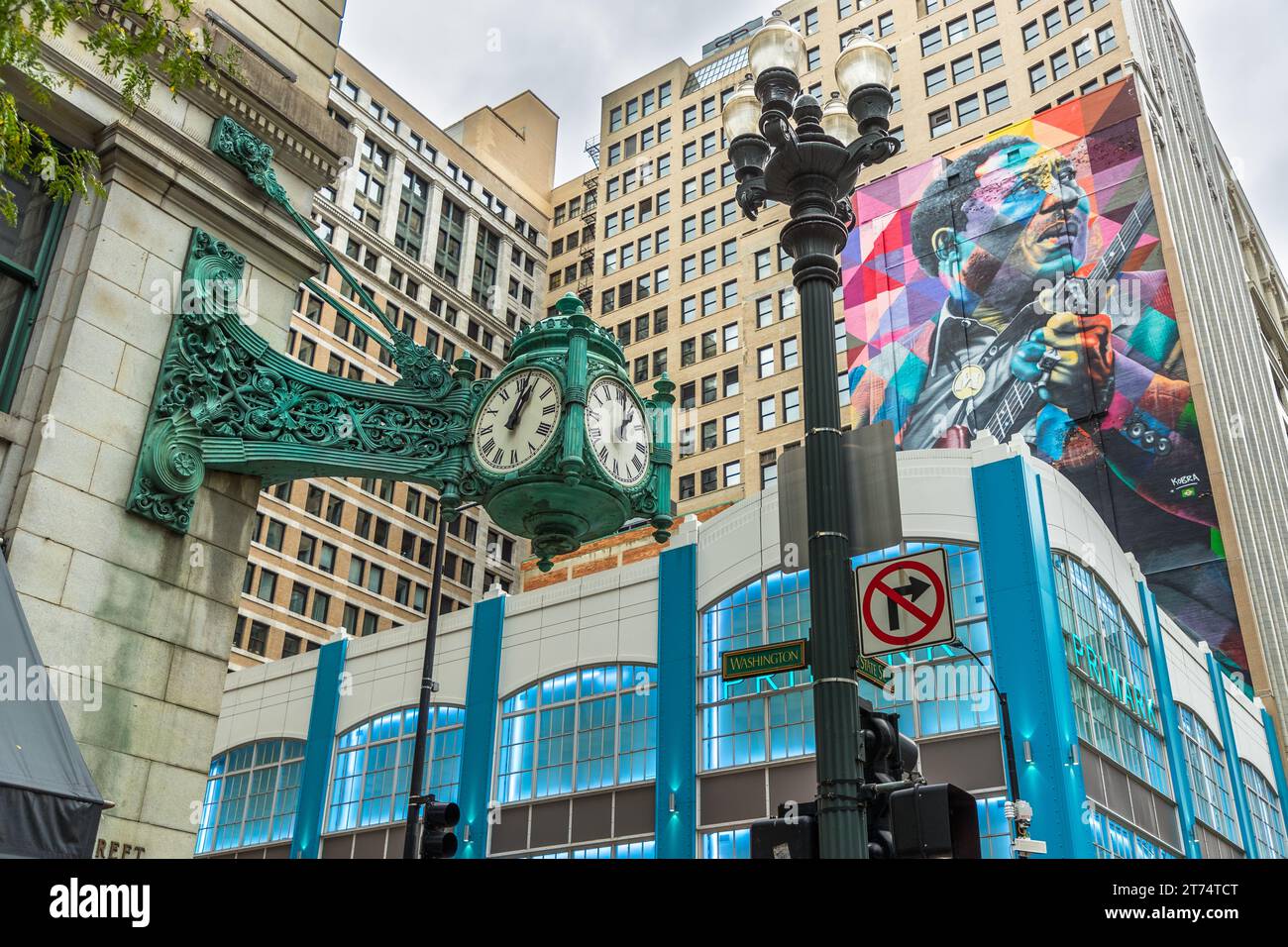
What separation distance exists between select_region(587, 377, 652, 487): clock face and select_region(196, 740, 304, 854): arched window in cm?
3847

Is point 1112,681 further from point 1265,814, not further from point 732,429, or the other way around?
point 732,429

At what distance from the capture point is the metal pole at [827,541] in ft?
26.1

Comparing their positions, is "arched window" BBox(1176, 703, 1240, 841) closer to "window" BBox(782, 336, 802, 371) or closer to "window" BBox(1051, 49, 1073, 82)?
"window" BBox(782, 336, 802, 371)

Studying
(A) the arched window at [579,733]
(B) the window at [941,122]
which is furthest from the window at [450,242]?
(A) the arched window at [579,733]

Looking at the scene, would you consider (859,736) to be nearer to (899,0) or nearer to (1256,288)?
(899,0)

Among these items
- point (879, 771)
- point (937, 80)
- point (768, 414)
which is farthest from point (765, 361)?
point (879, 771)

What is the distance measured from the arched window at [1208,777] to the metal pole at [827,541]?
110 ft

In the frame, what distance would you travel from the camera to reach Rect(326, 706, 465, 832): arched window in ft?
136

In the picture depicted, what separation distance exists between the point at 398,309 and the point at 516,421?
255ft

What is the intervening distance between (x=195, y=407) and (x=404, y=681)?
3488cm

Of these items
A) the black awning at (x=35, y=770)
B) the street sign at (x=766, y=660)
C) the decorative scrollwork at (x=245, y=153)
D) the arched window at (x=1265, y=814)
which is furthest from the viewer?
the arched window at (x=1265, y=814)

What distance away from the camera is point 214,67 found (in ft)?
35.9

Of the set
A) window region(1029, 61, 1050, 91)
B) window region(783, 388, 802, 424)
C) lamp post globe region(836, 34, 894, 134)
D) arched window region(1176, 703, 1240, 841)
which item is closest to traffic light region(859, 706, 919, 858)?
lamp post globe region(836, 34, 894, 134)

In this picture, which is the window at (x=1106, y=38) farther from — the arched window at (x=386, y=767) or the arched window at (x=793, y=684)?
the arched window at (x=386, y=767)
